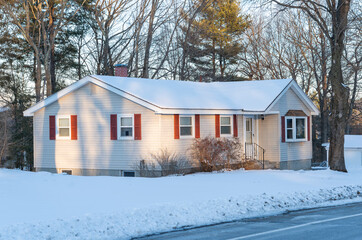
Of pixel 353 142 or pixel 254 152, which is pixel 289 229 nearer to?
pixel 254 152

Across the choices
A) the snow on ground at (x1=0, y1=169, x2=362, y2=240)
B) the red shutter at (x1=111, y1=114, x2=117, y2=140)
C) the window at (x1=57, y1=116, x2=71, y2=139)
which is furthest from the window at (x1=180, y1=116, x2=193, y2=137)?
the window at (x1=57, y1=116, x2=71, y2=139)

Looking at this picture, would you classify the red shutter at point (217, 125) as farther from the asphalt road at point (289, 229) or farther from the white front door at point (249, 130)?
the asphalt road at point (289, 229)

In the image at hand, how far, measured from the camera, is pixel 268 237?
1054 cm

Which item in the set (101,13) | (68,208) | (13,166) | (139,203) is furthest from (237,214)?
(101,13)

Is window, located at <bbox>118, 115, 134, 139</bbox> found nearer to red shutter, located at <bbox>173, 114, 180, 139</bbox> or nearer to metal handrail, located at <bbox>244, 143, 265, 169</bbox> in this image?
red shutter, located at <bbox>173, 114, 180, 139</bbox>

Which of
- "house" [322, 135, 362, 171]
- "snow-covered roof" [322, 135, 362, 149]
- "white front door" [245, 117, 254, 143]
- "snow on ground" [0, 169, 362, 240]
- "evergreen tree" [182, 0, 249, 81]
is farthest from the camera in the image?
"evergreen tree" [182, 0, 249, 81]

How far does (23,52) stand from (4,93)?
3.43 meters

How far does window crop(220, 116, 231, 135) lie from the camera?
26.0m

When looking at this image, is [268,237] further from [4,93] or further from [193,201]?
[4,93]

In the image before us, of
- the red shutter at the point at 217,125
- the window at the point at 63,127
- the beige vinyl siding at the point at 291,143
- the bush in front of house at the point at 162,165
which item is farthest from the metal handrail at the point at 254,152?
the window at the point at 63,127

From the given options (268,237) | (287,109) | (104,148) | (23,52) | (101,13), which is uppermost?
(101,13)

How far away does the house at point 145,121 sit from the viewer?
23812 mm

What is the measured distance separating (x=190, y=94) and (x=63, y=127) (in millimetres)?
6464

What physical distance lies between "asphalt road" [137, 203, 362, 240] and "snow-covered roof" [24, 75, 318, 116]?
10.8 m
